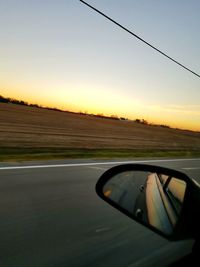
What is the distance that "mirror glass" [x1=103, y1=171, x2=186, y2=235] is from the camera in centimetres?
220

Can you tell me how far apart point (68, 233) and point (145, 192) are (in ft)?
8.20

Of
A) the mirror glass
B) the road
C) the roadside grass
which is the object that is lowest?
the roadside grass

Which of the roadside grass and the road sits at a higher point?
the road

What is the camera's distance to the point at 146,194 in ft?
9.36

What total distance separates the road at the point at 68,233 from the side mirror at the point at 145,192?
1.64 feet

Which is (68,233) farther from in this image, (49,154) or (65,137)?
(65,137)

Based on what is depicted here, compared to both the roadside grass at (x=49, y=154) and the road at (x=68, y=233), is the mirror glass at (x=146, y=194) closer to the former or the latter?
the road at (x=68, y=233)

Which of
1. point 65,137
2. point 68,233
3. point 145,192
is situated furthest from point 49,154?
point 145,192

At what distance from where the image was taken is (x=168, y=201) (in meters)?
2.43

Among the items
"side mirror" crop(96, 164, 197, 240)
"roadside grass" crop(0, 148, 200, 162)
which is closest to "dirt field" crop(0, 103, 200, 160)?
"roadside grass" crop(0, 148, 200, 162)

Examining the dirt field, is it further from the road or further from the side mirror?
the side mirror

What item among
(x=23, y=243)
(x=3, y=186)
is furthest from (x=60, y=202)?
(x=23, y=243)

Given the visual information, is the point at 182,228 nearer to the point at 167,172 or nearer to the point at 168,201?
the point at 167,172

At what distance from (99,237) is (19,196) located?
2587 millimetres
